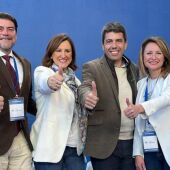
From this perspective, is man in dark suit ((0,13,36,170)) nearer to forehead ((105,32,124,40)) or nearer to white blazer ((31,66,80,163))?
white blazer ((31,66,80,163))

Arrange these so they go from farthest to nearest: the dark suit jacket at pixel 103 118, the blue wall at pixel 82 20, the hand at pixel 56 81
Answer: the blue wall at pixel 82 20 → the dark suit jacket at pixel 103 118 → the hand at pixel 56 81

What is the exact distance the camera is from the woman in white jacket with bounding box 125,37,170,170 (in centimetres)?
193

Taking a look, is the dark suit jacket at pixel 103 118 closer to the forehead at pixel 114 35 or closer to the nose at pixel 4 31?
the forehead at pixel 114 35

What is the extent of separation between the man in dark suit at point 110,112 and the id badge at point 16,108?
1.27 feet

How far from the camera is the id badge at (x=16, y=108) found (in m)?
1.95

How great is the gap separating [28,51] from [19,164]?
1.21 meters

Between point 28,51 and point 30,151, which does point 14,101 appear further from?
point 28,51

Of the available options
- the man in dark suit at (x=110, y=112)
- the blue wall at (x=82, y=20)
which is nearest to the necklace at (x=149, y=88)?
the man in dark suit at (x=110, y=112)

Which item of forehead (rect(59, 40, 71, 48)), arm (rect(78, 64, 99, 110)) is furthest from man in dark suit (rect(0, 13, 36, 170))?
arm (rect(78, 64, 99, 110))

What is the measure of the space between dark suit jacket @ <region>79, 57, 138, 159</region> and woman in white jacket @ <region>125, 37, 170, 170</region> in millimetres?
160

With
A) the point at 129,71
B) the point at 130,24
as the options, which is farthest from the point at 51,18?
the point at 129,71

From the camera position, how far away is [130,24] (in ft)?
10.00

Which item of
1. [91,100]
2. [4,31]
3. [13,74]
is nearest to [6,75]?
[13,74]

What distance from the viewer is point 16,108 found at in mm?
1966
